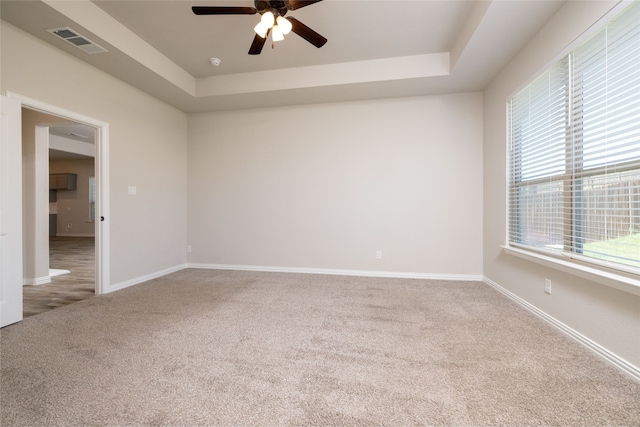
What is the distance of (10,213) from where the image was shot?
226cm

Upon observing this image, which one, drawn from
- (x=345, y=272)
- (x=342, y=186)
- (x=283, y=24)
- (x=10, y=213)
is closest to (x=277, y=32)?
(x=283, y=24)

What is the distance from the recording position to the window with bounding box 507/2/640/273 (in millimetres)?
1613

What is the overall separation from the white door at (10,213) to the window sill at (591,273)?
15.1 ft

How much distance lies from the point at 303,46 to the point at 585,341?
148 inches

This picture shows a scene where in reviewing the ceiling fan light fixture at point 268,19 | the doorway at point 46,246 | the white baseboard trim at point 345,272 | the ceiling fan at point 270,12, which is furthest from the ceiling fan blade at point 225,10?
the white baseboard trim at point 345,272

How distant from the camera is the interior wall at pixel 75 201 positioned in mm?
8633

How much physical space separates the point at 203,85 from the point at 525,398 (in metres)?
4.65

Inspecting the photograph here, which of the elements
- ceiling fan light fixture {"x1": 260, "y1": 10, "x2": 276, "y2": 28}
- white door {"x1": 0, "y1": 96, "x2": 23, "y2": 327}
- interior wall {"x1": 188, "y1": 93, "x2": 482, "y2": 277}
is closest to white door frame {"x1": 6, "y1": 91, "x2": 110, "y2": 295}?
white door {"x1": 0, "y1": 96, "x2": 23, "y2": 327}

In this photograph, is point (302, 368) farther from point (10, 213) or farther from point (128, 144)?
point (128, 144)

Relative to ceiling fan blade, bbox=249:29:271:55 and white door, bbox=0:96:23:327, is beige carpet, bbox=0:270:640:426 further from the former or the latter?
ceiling fan blade, bbox=249:29:271:55

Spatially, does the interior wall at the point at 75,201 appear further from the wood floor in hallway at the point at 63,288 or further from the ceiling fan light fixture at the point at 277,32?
the ceiling fan light fixture at the point at 277,32

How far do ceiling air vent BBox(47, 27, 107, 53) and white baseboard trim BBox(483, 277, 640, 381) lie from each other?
498 centimetres

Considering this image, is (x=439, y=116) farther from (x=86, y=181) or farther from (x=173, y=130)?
(x=86, y=181)

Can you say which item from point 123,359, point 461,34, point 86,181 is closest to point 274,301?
point 123,359
